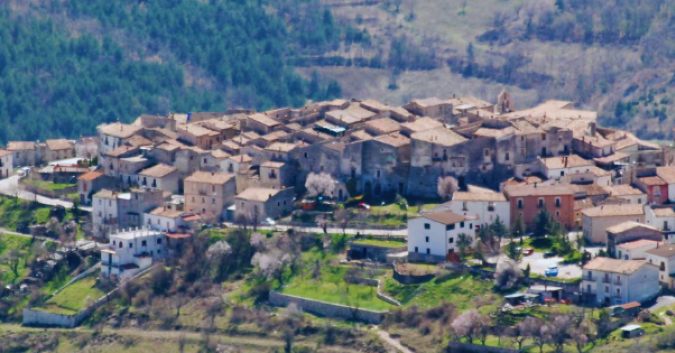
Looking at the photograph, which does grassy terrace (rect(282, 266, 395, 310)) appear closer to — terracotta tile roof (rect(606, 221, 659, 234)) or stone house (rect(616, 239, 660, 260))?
stone house (rect(616, 239, 660, 260))

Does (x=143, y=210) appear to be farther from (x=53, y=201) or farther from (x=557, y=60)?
(x=557, y=60)

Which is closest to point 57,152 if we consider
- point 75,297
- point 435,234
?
point 75,297

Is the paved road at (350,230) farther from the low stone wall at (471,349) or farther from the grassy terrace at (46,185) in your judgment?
the grassy terrace at (46,185)

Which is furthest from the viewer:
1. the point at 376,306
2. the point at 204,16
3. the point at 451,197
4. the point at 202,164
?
the point at 204,16

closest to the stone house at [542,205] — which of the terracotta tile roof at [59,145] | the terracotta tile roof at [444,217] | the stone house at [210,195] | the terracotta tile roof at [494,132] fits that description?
the terracotta tile roof at [444,217]

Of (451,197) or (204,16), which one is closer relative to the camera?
(451,197)

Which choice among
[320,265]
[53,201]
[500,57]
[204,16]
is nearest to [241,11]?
[204,16]

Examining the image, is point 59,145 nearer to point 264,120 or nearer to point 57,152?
point 57,152
